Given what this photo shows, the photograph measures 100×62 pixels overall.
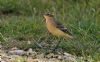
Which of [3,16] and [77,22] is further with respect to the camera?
[3,16]

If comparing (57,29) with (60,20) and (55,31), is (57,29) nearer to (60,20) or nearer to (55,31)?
(55,31)

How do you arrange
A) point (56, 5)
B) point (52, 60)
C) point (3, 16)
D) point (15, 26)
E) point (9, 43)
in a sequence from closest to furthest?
1. point (52, 60)
2. point (9, 43)
3. point (15, 26)
4. point (3, 16)
5. point (56, 5)

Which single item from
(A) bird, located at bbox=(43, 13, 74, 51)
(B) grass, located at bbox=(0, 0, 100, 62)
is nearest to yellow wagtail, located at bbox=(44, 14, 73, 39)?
(A) bird, located at bbox=(43, 13, 74, 51)

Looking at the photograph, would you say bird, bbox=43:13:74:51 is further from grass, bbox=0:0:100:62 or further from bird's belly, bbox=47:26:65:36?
grass, bbox=0:0:100:62

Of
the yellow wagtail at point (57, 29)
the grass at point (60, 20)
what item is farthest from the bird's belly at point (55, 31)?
the grass at point (60, 20)

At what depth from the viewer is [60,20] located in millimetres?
12258

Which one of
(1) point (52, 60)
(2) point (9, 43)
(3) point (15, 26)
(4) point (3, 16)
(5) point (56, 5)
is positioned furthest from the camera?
(5) point (56, 5)

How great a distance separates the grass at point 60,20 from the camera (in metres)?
9.91

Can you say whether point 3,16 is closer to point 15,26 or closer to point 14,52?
point 15,26

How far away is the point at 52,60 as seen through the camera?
30.5 feet

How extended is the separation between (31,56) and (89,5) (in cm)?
383

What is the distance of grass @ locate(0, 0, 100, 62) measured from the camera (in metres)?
9.91

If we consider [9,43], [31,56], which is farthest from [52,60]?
[9,43]

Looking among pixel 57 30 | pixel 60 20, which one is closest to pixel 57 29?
pixel 57 30
